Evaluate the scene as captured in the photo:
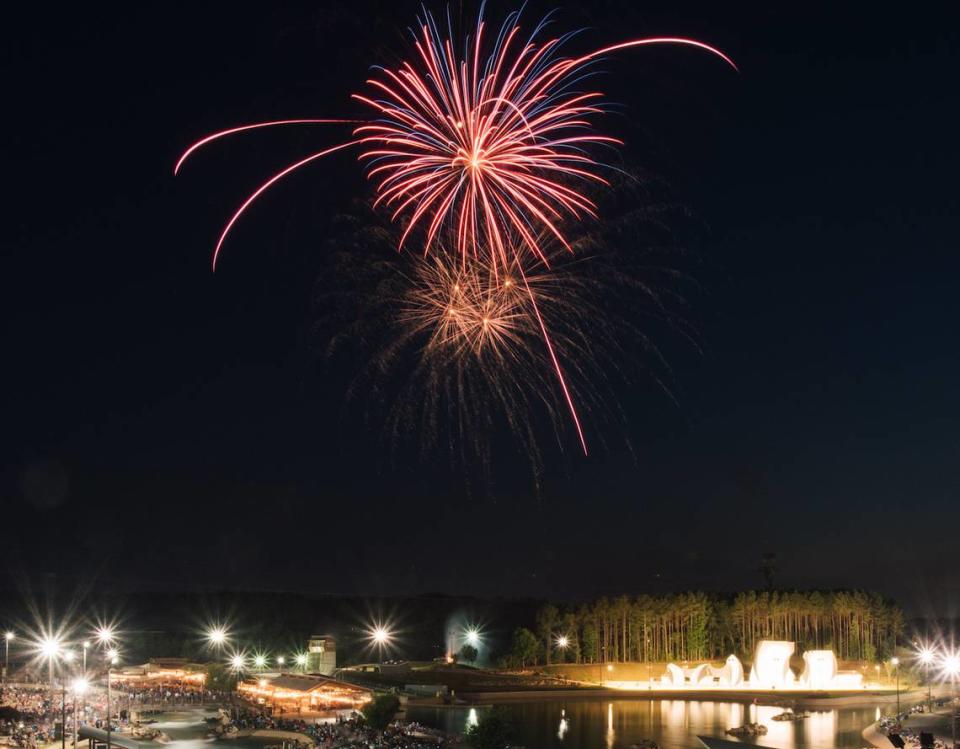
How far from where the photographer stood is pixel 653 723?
151ft

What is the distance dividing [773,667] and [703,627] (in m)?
11.4

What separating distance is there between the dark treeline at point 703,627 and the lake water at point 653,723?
586 inches

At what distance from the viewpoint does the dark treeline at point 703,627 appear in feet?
Answer: 232

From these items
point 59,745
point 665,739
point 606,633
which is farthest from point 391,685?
point 59,745

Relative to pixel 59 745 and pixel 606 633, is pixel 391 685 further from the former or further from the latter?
pixel 59 745

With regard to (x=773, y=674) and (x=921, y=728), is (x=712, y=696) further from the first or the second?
(x=921, y=728)

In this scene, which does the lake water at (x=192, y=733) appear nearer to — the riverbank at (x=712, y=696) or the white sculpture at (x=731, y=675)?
the riverbank at (x=712, y=696)

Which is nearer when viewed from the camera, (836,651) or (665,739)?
(665,739)

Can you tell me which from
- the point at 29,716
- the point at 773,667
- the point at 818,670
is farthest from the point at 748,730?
the point at 29,716

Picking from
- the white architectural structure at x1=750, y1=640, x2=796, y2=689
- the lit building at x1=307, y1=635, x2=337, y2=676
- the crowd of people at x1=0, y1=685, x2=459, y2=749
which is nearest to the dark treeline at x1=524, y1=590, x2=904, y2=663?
the white architectural structure at x1=750, y1=640, x2=796, y2=689

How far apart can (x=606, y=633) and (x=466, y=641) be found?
15955 millimetres

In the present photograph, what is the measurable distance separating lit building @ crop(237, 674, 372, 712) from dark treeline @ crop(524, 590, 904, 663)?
22.6 metres

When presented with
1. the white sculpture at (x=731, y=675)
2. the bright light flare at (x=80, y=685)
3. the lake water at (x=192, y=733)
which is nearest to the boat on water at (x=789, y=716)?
the white sculpture at (x=731, y=675)

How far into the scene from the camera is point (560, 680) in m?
61.6
